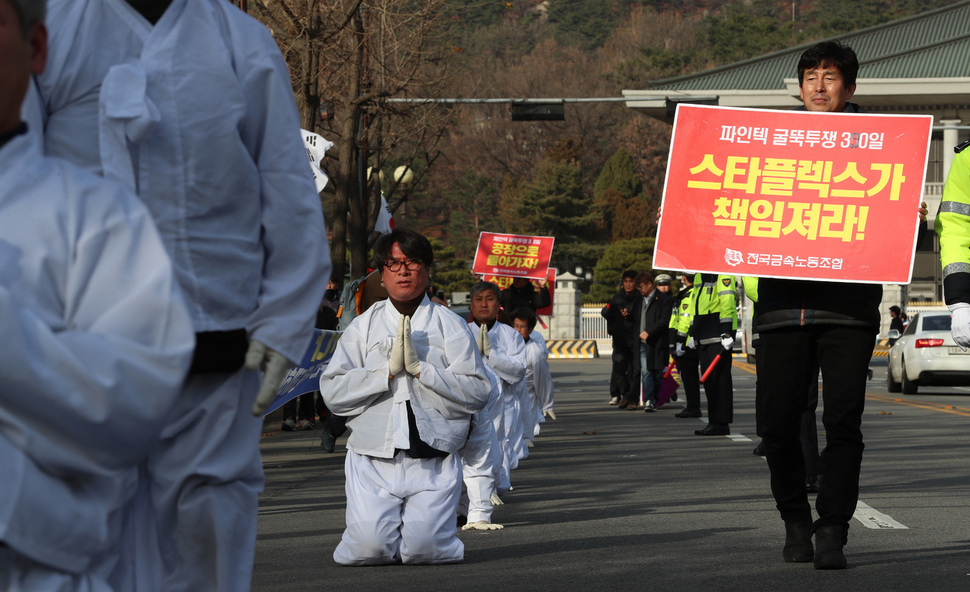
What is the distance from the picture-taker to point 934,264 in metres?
52.2

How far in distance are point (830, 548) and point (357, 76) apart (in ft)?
49.2

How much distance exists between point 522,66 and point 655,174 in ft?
41.8

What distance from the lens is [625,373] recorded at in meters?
20.6

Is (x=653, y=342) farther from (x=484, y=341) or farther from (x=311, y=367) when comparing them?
(x=484, y=341)

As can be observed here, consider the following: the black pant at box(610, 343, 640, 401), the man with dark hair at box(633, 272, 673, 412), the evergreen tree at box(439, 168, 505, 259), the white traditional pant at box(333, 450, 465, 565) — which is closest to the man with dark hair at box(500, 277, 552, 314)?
the black pant at box(610, 343, 640, 401)

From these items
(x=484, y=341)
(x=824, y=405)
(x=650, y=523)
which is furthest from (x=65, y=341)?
(x=484, y=341)

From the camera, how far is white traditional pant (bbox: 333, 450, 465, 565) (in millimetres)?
6609

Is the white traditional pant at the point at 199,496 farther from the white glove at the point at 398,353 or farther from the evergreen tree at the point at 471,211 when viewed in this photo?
the evergreen tree at the point at 471,211

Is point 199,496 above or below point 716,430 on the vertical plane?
above

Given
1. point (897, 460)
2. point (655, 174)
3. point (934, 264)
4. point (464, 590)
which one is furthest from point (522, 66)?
point (464, 590)

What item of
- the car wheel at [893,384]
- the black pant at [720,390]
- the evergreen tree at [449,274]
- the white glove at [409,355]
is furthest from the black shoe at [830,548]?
the evergreen tree at [449,274]

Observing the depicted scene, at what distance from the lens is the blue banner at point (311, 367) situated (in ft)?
33.6

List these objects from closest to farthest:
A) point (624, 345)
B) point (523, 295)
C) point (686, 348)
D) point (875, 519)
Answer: point (875, 519)
point (686, 348)
point (523, 295)
point (624, 345)

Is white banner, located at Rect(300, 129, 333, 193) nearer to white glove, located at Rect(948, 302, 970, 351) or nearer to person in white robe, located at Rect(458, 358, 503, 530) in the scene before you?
person in white robe, located at Rect(458, 358, 503, 530)
